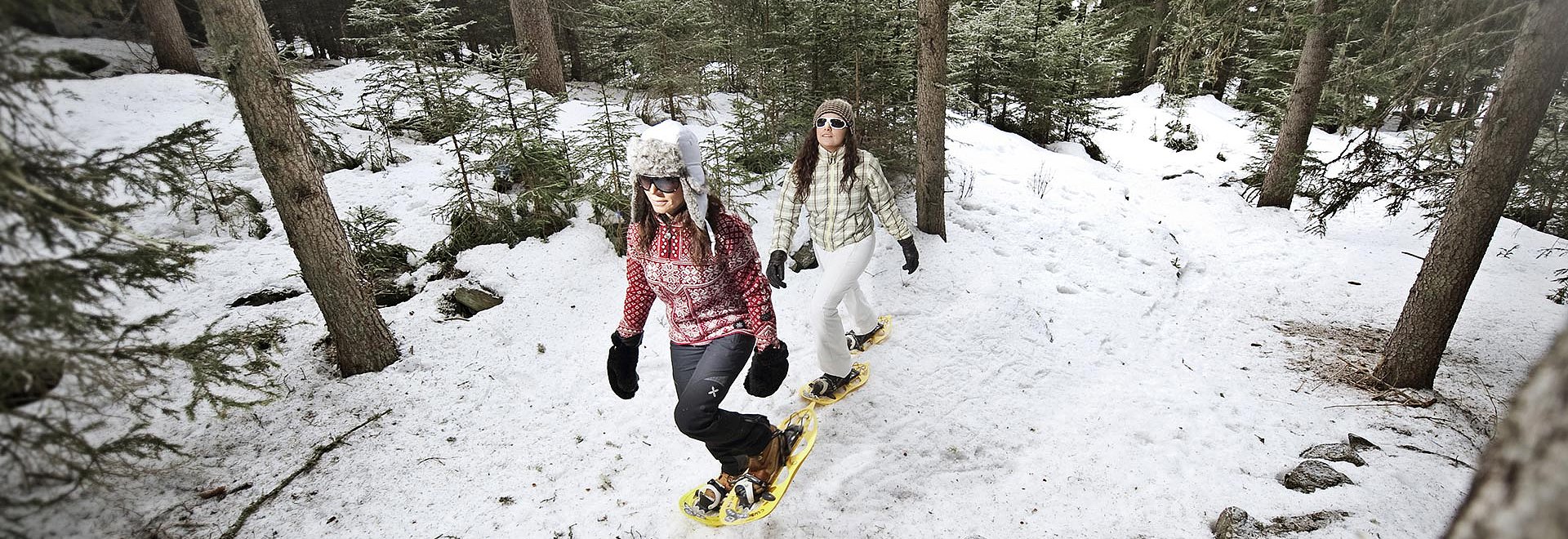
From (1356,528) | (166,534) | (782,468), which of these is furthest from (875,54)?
(166,534)

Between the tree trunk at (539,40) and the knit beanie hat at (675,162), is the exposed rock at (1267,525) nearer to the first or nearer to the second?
the knit beanie hat at (675,162)

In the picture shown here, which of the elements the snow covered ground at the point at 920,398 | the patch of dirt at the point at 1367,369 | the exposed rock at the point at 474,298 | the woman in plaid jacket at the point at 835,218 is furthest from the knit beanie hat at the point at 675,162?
the patch of dirt at the point at 1367,369

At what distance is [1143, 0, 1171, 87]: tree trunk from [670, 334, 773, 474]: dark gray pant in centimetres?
1603

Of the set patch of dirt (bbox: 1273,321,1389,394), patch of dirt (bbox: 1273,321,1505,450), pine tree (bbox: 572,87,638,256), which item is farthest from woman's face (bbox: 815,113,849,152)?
patch of dirt (bbox: 1273,321,1389,394)

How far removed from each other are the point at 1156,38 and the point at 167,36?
23.6 m

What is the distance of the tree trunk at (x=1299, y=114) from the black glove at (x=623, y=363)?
969 cm

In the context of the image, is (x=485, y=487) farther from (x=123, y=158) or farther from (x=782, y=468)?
(x=123, y=158)

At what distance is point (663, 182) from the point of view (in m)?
3.34

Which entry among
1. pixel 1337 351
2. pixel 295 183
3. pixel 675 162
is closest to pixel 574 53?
pixel 295 183

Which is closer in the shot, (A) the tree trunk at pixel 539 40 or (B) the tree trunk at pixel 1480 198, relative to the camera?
(B) the tree trunk at pixel 1480 198

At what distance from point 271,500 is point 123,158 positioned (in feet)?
7.15

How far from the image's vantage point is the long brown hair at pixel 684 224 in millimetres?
3436

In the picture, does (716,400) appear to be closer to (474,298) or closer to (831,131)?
(831,131)

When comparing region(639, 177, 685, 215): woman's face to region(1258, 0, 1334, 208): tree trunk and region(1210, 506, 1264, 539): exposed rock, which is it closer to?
region(1210, 506, 1264, 539): exposed rock
